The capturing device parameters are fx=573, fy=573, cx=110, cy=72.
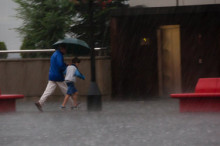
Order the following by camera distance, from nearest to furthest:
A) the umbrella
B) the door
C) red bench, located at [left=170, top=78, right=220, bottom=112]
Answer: red bench, located at [left=170, top=78, right=220, bottom=112] → the umbrella → the door

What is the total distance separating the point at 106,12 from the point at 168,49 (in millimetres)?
12092

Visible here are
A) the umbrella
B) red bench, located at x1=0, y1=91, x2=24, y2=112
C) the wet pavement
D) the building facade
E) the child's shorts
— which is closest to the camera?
the wet pavement

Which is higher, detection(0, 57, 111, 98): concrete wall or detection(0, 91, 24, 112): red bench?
detection(0, 57, 111, 98): concrete wall

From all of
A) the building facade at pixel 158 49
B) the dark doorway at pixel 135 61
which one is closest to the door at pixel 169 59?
the building facade at pixel 158 49

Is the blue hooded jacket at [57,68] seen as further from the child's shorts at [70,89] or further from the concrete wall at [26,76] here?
the concrete wall at [26,76]

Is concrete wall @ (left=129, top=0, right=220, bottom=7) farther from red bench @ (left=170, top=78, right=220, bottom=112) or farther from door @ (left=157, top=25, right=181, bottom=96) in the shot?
red bench @ (left=170, top=78, right=220, bottom=112)

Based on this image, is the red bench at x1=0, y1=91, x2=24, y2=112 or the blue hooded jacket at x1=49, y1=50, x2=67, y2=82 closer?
the red bench at x1=0, y1=91, x2=24, y2=112

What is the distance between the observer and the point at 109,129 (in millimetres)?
9938

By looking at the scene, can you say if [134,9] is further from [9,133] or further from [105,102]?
[9,133]

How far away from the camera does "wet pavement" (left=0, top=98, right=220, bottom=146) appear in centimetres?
829

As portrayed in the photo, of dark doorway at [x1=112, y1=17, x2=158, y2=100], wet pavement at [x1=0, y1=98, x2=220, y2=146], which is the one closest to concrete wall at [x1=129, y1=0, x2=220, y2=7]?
dark doorway at [x1=112, y1=17, x2=158, y2=100]

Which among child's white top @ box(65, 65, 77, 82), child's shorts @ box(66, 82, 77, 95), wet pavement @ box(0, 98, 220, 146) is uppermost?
child's white top @ box(65, 65, 77, 82)

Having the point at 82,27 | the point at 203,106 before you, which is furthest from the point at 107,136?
the point at 82,27

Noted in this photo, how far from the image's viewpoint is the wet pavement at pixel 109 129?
8.29m
